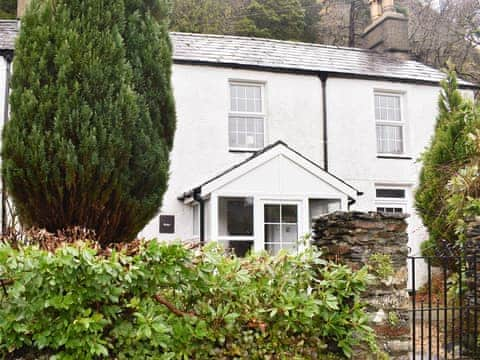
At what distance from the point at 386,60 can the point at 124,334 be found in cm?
1264

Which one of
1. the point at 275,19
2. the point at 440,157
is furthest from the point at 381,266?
the point at 275,19

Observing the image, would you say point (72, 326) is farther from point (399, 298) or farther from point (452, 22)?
point (452, 22)

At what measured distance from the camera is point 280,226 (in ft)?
35.9

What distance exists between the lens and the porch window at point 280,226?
35.6 ft

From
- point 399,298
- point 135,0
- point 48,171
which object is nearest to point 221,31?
point 135,0

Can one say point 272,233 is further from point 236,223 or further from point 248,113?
point 248,113

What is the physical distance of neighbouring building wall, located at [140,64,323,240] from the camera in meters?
12.1

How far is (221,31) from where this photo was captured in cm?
2509

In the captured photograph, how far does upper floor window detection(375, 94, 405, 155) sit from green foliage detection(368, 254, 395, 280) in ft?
29.2

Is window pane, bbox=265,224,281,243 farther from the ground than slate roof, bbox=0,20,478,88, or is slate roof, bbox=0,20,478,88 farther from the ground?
slate roof, bbox=0,20,478,88

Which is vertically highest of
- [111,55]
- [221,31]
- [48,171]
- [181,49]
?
[221,31]

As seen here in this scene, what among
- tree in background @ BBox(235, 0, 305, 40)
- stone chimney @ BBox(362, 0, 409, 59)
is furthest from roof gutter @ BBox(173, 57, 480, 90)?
tree in background @ BBox(235, 0, 305, 40)

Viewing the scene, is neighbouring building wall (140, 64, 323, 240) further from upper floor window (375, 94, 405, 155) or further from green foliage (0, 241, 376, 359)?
green foliage (0, 241, 376, 359)

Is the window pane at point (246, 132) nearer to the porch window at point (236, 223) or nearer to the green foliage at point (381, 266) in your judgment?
the porch window at point (236, 223)
